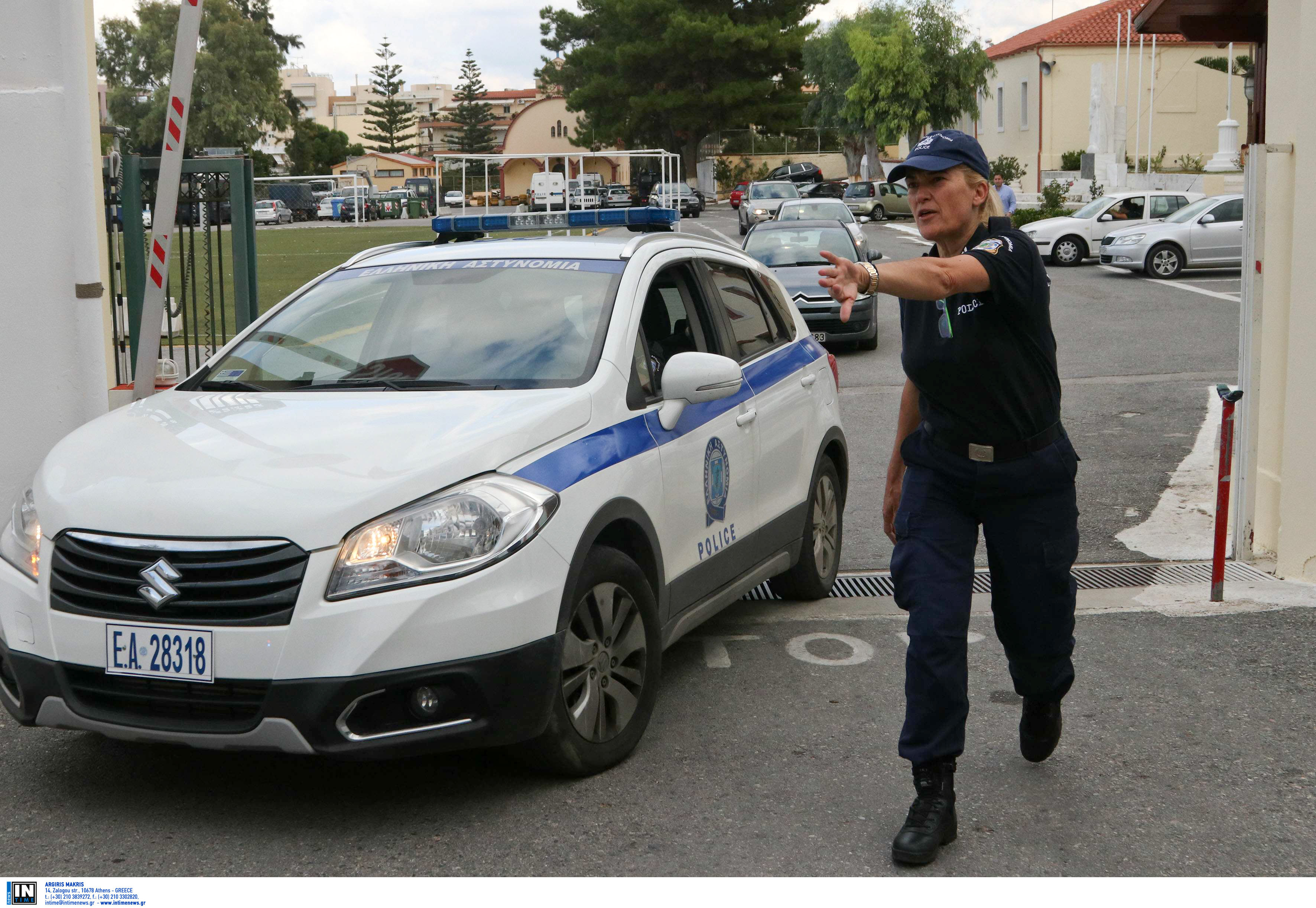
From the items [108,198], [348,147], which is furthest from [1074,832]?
[348,147]

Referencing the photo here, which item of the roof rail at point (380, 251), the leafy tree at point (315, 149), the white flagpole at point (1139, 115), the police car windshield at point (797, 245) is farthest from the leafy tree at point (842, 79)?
the roof rail at point (380, 251)

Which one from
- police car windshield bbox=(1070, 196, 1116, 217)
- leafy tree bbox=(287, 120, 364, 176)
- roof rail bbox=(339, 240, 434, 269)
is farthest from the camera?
leafy tree bbox=(287, 120, 364, 176)

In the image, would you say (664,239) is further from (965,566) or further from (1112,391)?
(1112,391)

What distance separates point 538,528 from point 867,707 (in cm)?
167

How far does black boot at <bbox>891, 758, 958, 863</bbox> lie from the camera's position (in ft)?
12.1

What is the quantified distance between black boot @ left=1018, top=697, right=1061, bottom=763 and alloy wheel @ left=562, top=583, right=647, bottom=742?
1.17m

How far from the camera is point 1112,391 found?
44.2 ft

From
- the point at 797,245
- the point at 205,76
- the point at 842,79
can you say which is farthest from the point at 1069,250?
the point at 205,76

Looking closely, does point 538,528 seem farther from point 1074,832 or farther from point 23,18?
point 23,18

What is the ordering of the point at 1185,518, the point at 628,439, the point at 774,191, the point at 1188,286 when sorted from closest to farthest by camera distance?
the point at 628,439
the point at 1185,518
the point at 1188,286
the point at 774,191

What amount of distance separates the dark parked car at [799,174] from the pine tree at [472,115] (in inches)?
2677

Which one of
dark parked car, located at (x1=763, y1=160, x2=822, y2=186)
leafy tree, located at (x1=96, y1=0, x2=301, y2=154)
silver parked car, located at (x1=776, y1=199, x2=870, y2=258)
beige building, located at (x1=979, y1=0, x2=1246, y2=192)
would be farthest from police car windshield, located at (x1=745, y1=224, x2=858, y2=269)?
leafy tree, located at (x1=96, y1=0, x2=301, y2=154)

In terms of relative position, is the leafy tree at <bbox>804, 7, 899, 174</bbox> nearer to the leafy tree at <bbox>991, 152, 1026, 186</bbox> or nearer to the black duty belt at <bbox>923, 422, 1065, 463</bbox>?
the leafy tree at <bbox>991, 152, 1026, 186</bbox>

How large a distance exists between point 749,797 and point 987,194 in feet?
6.05
